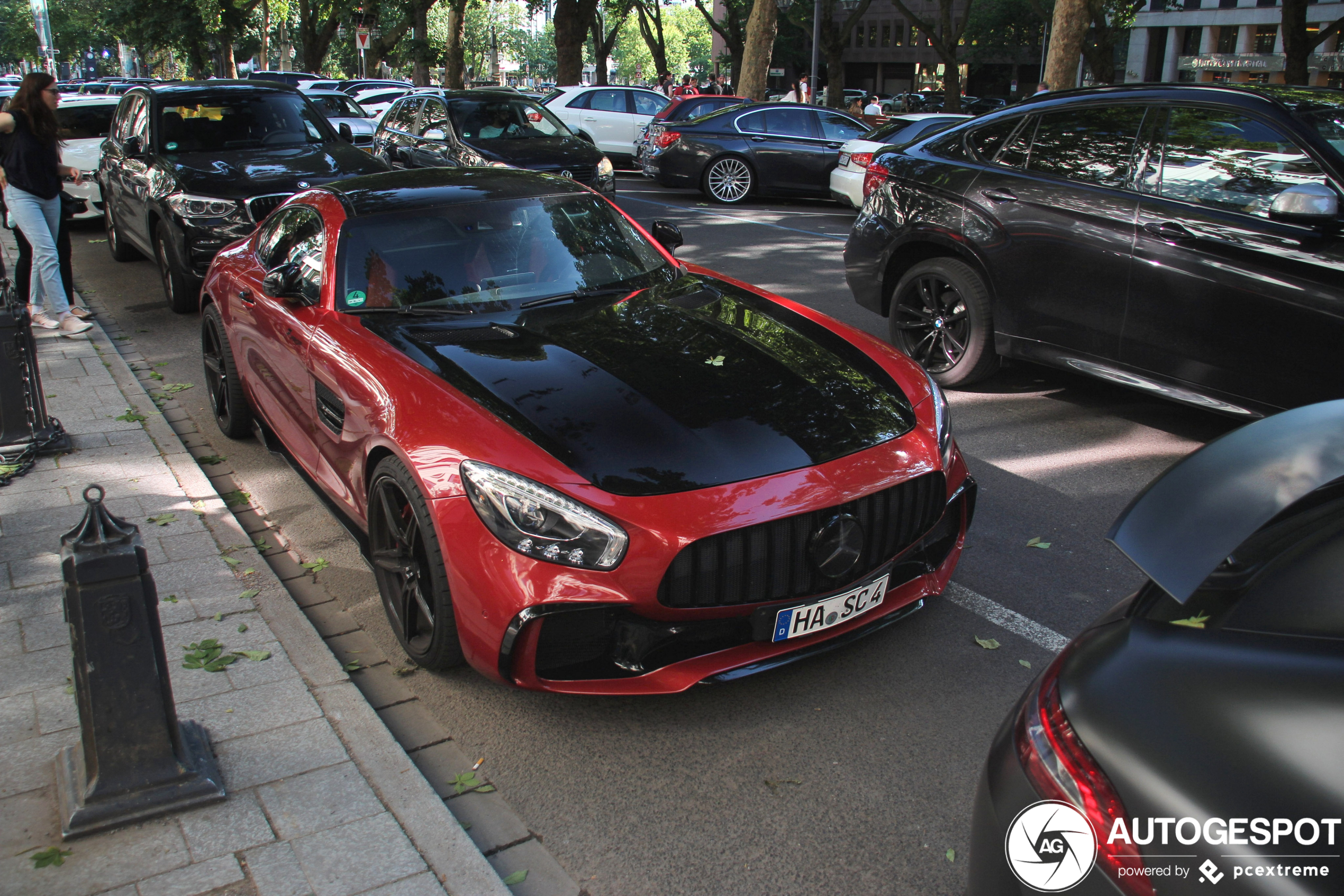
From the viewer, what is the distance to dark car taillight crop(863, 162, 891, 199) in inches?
280

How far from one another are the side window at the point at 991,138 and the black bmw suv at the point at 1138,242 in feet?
0.03

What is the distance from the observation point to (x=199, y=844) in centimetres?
274

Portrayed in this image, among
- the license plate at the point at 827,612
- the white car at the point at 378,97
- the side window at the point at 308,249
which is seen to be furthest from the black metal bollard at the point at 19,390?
the white car at the point at 378,97

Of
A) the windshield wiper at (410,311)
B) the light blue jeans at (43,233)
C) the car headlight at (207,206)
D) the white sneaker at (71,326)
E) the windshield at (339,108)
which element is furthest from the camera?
the windshield at (339,108)

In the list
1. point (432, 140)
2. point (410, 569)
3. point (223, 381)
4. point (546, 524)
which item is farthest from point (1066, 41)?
point (546, 524)

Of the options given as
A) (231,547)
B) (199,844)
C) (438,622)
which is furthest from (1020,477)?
(199,844)

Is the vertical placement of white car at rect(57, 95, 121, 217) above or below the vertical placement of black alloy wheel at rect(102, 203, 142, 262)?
above

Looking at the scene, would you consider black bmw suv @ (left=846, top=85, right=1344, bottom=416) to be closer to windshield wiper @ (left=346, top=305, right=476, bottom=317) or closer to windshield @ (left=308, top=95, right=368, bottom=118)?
windshield wiper @ (left=346, top=305, right=476, bottom=317)

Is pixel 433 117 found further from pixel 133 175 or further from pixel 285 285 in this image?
pixel 285 285

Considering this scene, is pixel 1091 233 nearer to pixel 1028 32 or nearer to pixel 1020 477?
pixel 1020 477

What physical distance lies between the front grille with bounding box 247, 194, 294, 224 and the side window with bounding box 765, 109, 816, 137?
30.6 ft

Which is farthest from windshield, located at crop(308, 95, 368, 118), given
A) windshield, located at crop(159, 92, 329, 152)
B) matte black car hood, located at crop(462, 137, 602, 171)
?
windshield, located at crop(159, 92, 329, 152)

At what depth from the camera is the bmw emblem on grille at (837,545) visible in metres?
3.15

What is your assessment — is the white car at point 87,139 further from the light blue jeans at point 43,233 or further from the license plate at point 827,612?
the license plate at point 827,612
